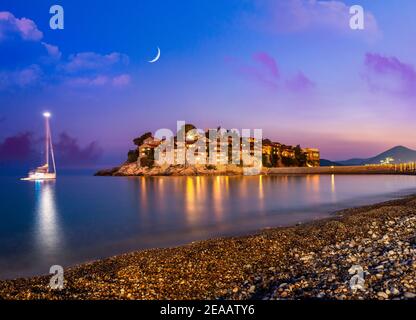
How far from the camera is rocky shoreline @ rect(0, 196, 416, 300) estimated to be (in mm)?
7977

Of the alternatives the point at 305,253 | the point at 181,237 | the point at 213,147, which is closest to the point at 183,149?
the point at 213,147

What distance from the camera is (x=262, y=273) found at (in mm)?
10344

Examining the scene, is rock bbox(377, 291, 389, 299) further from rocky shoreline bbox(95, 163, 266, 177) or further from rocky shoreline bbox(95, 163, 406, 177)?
rocky shoreline bbox(95, 163, 266, 177)

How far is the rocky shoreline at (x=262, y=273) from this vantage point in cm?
798

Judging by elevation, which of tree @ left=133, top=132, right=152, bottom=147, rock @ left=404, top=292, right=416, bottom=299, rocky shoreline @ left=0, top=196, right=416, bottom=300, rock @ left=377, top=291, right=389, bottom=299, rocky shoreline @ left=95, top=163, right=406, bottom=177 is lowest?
rocky shoreline @ left=0, top=196, right=416, bottom=300

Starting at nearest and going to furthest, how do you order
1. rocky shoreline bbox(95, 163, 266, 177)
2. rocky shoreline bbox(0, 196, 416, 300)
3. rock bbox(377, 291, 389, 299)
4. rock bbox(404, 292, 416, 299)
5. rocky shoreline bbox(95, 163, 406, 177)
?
rock bbox(404, 292, 416, 299)
rock bbox(377, 291, 389, 299)
rocky shoreline bbox(0, 196, 416, 300)
rocky shoreline bbox(95, 163, 406, 177)
rocky shoreline bbox(95, 163, 266, 177)

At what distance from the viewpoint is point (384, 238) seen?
12.4m

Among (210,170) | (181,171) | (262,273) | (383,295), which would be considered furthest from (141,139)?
(383,295)

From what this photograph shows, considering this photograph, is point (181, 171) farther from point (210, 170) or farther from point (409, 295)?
point (409, 295)

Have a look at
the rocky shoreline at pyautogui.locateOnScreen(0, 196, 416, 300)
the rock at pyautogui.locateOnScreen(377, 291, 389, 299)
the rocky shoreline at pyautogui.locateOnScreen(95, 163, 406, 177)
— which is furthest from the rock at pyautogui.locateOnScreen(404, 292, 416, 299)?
the rocky shoreline at pyautogui.locateOnScreen(95, 163, 406, 177)

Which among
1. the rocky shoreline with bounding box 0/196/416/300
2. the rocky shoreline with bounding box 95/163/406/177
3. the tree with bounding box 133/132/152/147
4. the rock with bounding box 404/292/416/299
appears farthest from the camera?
the tree with bounding box 133/132/152/147

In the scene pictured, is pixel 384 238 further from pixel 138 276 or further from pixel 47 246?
pixel 47 246
